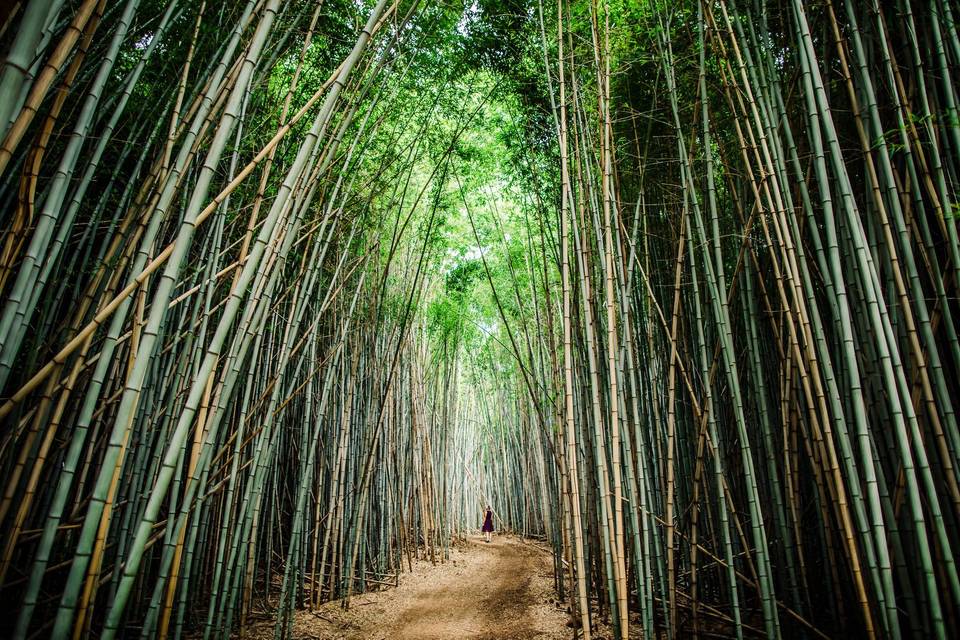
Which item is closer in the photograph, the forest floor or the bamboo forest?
the bamboo forest

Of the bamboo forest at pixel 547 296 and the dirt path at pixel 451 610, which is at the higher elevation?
the bamboo forest at pixel 547 296

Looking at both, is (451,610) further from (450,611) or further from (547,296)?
(547,296)

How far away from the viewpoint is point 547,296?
10.1ft

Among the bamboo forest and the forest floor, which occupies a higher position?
the bamboo forest

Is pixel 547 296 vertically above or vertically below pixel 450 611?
above

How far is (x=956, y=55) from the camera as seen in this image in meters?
1.53

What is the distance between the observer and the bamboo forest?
125 centimetres

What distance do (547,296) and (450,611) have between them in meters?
2.53

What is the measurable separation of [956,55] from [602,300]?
78.7 inches

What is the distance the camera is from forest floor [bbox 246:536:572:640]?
116 inches

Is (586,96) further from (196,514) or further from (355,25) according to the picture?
(196,514)

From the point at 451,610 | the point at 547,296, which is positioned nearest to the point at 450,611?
the point at 451,610

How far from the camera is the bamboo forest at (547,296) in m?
1.25

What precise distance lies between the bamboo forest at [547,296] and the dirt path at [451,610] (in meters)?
0.08
